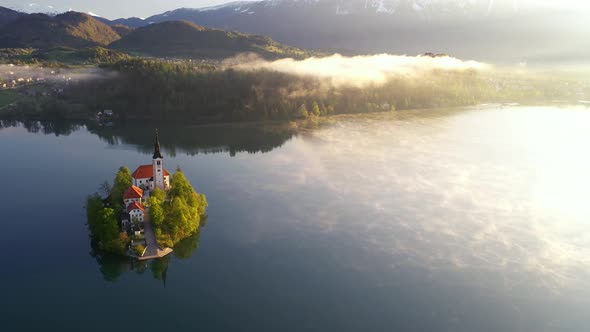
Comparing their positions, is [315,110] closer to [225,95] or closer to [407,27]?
[225,95]

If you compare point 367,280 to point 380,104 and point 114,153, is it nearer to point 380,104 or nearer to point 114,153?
point 114,153

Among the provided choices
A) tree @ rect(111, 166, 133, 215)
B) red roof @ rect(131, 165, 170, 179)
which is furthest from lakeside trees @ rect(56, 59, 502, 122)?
tree @ rect(111, 166, 133, 215)

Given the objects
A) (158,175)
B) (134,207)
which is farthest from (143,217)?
(158,175)

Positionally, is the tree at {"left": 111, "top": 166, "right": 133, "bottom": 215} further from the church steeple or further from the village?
the church steeple

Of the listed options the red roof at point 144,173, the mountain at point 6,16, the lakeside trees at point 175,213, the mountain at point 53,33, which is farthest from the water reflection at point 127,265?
the mountain at point 6,16

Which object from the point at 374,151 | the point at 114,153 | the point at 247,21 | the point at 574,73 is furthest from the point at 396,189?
the point at 247,21

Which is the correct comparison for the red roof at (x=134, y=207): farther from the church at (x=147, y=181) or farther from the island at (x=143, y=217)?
the church at (x=147, y=181)
